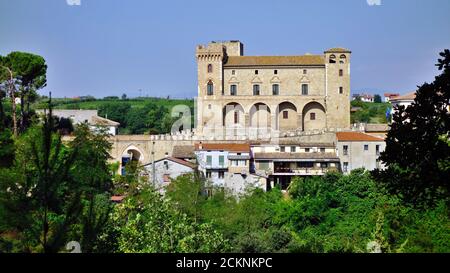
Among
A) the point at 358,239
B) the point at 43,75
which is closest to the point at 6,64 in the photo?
the point at 43,75

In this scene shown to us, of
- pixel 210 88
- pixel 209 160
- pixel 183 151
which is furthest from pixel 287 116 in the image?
pixel 209 160

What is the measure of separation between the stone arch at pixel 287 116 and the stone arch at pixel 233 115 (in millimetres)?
1539

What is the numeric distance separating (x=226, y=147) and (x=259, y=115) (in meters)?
5.45

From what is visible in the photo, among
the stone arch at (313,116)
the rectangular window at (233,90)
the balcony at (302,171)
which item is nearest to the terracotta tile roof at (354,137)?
the balcony at (302,171)

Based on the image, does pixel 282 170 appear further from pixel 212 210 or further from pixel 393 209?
pixel 393 209

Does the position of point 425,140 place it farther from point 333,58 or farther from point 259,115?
point 259,115

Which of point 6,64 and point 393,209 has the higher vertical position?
point 6,64

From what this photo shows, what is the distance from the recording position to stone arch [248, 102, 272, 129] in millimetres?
30552

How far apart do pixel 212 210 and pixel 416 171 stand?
541 inches

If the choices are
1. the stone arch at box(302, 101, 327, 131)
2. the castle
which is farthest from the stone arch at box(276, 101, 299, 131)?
the stone arch at box(302, 101, 327, 131)

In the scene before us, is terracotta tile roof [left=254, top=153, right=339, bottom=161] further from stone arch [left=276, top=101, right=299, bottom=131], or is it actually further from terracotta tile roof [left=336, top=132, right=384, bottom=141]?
stone arch [left=276, top=101, right=299, bottom=131]

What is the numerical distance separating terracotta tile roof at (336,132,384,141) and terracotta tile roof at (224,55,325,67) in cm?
463

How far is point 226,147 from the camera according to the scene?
84.0 ft

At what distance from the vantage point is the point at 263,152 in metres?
26.0
